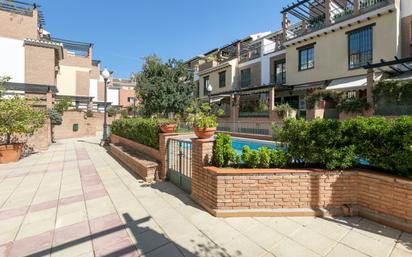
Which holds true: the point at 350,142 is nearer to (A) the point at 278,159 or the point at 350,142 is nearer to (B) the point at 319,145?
(B) the point at 319,145

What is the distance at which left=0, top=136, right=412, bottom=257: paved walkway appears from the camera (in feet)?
11.5

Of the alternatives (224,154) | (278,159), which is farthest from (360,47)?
(224,154)

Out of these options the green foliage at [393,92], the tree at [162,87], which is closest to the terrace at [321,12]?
the green foliage at [393,92]

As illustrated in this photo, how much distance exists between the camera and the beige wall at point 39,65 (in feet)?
70.1

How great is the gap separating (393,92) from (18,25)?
A: 105ft

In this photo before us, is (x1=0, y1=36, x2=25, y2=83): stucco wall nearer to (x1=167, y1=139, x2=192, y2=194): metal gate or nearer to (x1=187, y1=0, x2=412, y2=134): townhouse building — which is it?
(x1=187, y1=0, x2=412, y2=134): townhouse building

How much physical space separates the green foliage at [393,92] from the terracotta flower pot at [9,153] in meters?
21.4

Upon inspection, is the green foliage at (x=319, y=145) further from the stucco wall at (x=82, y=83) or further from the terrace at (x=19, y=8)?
the stucco wall at (x=82, y=83)

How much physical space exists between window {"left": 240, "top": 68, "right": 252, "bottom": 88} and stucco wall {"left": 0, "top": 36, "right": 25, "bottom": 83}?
23.6m

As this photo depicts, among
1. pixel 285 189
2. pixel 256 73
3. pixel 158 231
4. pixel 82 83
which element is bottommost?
pixel 158 231

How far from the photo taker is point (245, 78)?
93.4 ft

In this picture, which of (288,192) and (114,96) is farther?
(114,96)

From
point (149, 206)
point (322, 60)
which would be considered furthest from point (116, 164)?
point (322, 60)

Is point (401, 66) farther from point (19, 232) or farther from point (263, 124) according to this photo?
point (19, 232)
